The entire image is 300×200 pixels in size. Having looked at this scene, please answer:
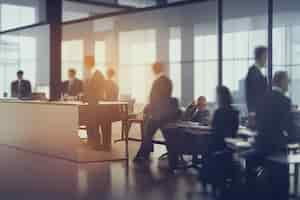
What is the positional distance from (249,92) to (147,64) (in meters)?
5.96

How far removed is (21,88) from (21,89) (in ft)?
0.11

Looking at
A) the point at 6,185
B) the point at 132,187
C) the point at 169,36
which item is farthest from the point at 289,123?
the point at 169,36

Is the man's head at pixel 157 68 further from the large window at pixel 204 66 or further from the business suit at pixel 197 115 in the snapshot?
the large window at pixel 204 66

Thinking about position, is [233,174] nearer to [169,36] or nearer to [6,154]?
[6,154]

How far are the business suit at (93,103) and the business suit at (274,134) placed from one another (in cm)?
369

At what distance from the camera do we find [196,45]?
10.7 m

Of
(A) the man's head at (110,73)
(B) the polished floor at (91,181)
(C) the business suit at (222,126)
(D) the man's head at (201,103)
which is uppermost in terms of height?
(A) the man's head at (110,73)

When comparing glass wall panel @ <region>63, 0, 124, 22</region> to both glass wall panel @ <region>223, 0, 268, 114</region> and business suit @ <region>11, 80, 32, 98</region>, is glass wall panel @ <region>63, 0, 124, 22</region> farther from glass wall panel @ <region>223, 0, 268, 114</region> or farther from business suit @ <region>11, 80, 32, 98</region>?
glass wall panel @ <region>223, 0, 268, 114</region>

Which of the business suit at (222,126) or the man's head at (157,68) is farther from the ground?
the man's head at (157,68)

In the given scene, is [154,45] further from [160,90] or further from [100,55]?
[160,90]

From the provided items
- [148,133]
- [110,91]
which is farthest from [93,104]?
[110,91]

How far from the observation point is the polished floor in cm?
546

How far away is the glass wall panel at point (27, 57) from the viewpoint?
1162 centimetres

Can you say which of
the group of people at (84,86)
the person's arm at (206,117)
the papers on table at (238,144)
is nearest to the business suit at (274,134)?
the papers on table at (238,144)
